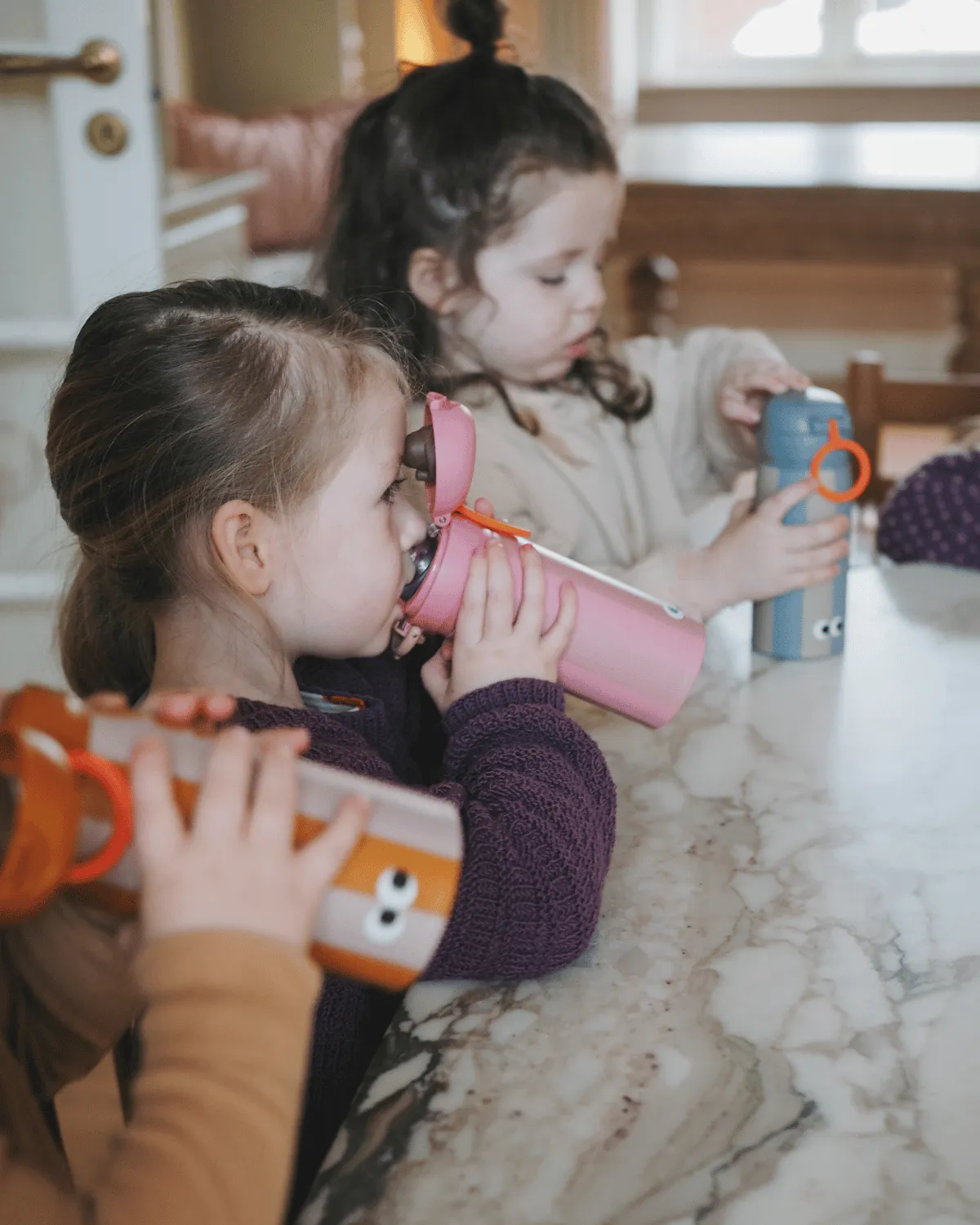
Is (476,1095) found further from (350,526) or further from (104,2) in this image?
(104,2)

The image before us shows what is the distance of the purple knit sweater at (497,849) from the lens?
67 centimetres

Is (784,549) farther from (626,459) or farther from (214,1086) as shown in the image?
(214,1086)

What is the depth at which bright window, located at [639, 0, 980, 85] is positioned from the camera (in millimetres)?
4312

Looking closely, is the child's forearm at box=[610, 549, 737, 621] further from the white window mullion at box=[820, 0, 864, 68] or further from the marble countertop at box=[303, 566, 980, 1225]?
the white window mullion at box=[820, 0, 864, 68]

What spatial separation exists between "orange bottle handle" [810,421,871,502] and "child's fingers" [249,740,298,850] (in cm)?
68

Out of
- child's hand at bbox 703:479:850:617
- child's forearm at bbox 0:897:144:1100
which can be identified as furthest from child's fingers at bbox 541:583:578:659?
child's forearm at bbox 0:897:144:1100

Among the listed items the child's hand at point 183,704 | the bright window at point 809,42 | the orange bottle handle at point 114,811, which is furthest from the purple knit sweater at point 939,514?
the bright window at point 809,42

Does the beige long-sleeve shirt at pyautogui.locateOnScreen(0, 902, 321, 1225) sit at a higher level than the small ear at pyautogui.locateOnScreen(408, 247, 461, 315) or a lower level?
lower

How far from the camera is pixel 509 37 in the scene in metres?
1.48

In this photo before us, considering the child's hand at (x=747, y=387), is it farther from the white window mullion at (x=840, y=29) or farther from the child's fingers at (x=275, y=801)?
the white window mullion at (x=840, y=29)

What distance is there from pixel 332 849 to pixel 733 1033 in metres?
0.24

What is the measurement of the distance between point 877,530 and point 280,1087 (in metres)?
1.04

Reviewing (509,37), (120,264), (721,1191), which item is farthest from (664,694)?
(120,264)

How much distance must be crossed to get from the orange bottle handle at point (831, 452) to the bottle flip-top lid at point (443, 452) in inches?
13.7
